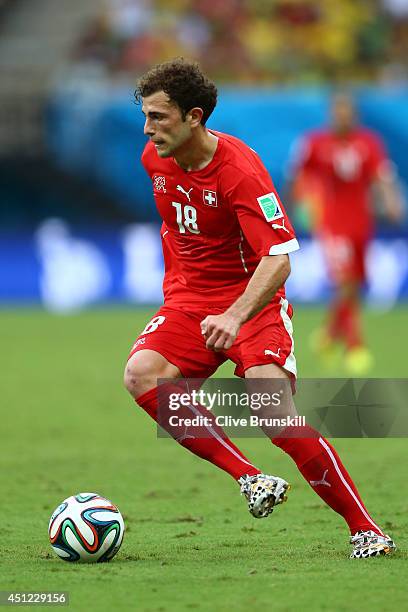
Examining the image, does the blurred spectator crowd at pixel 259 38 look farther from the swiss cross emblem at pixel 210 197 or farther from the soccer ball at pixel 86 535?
the soccer ball at pixel 86 535

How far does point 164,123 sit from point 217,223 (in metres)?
0.51

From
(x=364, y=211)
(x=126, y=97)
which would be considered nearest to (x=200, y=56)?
(x=126, y=97)

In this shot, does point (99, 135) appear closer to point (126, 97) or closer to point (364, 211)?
point (126, 97)

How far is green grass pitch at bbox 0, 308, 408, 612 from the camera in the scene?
4.48 metres

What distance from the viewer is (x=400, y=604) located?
4246 mm

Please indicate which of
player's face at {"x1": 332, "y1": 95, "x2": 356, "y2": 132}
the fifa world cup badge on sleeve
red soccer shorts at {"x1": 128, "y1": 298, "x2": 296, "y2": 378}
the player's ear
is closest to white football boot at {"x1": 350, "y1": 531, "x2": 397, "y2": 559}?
red soccer shorts at {"x1": 128, "y1": 298, "x2": 296, "y2": 378}

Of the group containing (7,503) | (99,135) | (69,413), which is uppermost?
(99,135)

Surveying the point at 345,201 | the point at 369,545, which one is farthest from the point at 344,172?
the point at 369,545

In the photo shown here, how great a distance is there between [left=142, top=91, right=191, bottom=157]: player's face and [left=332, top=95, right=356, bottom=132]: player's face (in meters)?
7.58

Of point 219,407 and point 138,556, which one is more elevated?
point 219,407

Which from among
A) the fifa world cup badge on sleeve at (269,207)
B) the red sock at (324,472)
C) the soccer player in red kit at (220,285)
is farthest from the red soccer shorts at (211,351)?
the fifa world cup badge on sleeve at (269,207)

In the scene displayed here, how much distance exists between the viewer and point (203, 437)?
539 centimetres

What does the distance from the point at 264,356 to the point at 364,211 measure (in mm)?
8551

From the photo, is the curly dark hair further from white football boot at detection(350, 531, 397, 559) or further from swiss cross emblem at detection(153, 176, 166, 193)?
white football boot at detection(350, 531, 397, 559)
